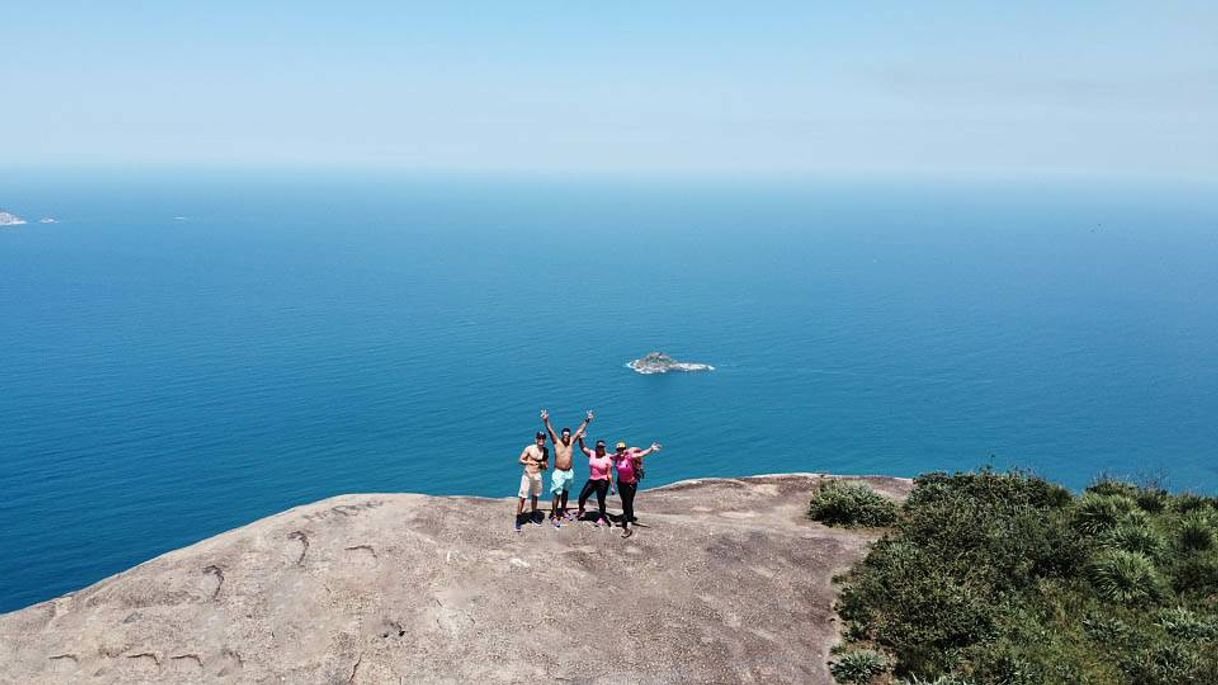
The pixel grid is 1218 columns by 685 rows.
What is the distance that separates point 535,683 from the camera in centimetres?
1644

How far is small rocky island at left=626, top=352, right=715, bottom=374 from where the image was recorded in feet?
484

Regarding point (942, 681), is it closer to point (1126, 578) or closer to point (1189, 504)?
point (1126, 578)

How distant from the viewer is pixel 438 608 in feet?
60.0

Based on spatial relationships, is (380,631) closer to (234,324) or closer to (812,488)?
(812,488)

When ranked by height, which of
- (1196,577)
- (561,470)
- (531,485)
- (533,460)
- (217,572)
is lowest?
(217,572)

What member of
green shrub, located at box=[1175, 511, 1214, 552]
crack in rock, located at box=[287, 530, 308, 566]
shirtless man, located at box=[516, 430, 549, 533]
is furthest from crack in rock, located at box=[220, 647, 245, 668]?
green shrub, located at box=[1175, 511, 1214, 552]

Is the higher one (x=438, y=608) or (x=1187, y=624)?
(x=1187, y=624)

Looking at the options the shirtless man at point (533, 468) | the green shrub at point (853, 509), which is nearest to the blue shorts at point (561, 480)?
the shirtless man at point (533, 468)

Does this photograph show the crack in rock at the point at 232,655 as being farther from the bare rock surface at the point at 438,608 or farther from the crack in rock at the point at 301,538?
the crack in rock at the point at 301,538

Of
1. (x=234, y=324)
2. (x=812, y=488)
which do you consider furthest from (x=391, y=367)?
(x=812, y=488)

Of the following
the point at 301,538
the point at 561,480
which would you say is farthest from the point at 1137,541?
the point at 301,538

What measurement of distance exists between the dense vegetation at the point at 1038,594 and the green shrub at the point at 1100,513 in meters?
0.05

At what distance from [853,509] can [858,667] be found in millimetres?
8905

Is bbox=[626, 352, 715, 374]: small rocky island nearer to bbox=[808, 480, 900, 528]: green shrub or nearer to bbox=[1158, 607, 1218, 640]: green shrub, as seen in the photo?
bbox=[808, 480, 900, 528]: green shrub
